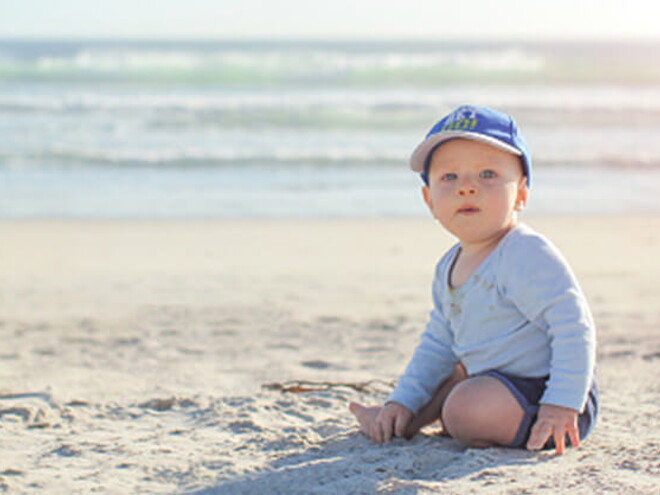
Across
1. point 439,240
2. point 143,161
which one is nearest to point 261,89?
point 143,161

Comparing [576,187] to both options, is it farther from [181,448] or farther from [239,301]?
[181,448]

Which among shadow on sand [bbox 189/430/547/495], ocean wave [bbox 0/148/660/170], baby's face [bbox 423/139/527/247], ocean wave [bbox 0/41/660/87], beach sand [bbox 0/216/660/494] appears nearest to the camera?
shadow on sand [bbox 189/430/547/495]

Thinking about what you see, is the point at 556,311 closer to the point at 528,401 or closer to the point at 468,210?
the point at 528,401

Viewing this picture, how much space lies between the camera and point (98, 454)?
3074 mm

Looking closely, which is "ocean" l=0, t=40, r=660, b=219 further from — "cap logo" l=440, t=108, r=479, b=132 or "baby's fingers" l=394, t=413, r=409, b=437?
"cap logo" l=440, t=108, r=479, b=132

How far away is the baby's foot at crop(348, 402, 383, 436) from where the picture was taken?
3.25 m

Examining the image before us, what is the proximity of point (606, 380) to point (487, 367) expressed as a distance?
135 cm

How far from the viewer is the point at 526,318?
293 centimetres

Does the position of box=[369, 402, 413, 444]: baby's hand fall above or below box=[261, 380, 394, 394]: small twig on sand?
above

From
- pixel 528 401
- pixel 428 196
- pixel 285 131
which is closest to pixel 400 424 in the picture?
pixel 528 401

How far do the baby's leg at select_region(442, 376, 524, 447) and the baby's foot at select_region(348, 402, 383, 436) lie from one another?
0.33 meters

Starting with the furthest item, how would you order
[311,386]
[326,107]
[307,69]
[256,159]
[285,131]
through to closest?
[307,69] < [326,107] < [285,131] < [256,159] < [311,386]

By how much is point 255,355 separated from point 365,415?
5.06 ft

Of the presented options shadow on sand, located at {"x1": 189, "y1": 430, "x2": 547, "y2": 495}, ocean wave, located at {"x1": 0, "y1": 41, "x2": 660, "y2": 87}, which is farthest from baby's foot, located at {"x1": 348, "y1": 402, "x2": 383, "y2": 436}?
ocean wave, located at {"x1": 0, "y1": 41, "x2": 660, "y2": 87}
